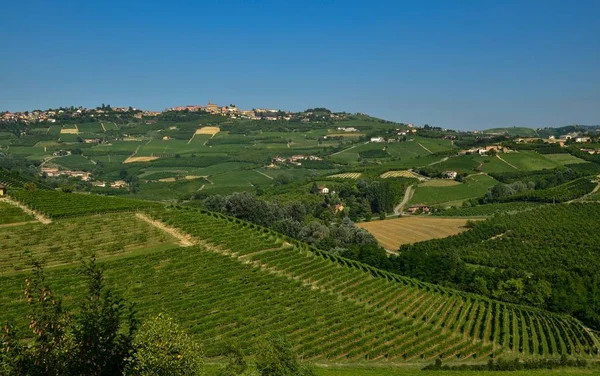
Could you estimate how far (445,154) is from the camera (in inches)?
6220

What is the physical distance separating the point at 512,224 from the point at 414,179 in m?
51.4

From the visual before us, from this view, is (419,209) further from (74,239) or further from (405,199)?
(74,239)

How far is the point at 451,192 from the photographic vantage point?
11362cm

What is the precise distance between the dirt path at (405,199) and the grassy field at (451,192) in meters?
1.48

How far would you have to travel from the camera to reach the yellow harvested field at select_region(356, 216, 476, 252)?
76875mm

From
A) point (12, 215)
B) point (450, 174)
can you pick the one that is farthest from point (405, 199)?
point (12, 215)

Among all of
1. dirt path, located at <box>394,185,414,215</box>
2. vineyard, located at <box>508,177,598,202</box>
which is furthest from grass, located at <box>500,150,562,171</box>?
dirt path, located at <box>394,185,414,215</box>

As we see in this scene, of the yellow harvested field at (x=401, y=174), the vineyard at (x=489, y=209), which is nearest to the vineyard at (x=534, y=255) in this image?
the vineyard at (x=489, y=209)

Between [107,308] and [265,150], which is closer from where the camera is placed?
[107,308]

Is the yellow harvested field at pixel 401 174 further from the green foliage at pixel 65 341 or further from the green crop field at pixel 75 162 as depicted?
the green foliage at pixel 65 341

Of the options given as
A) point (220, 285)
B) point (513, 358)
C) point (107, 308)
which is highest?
point (107, 308)

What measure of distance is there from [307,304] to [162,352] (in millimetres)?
22439

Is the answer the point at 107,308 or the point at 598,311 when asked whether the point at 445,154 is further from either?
the point at 107,308

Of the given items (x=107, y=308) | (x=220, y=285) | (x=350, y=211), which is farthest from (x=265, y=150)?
(x=107, y=308)
